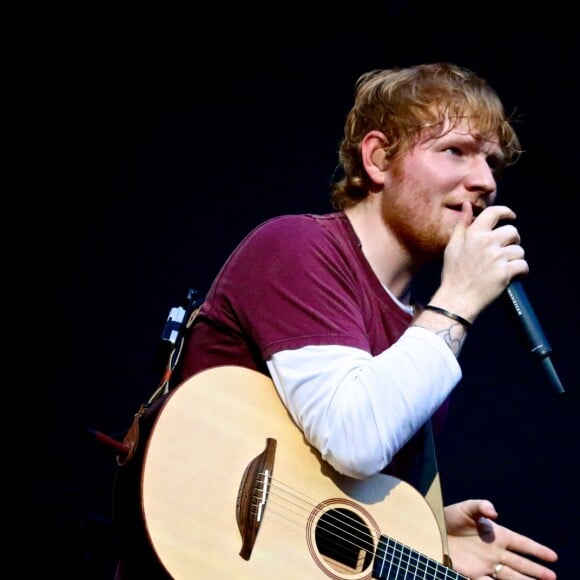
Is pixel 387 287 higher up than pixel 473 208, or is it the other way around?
pixel 473 208

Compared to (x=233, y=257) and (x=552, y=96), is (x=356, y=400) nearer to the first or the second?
(x=233, y=257)

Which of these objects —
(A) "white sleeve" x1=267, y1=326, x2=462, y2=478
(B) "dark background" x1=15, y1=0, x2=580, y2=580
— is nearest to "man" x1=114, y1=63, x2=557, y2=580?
(A) "white sleeve" x1=267, y1=326, x2=462, y2=478

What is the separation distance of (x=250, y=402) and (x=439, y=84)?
3.07 ft

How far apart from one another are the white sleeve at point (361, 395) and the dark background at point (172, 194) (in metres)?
1.11

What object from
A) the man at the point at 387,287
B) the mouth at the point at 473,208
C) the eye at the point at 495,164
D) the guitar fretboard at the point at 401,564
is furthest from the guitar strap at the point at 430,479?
the eye at the point at 495,164

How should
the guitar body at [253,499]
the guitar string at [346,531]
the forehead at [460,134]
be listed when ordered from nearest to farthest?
the guitar body at [253,499] → the guitar string at [346,531] → the forehead at [460,134]

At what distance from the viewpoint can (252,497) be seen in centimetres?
118

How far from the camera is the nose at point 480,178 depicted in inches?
60.9

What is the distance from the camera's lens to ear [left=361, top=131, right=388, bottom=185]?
166 cm

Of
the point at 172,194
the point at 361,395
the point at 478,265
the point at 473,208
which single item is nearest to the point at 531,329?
the point at 478,265

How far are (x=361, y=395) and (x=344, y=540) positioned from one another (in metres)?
0.30

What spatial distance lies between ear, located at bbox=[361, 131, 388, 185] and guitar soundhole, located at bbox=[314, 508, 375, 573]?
77 centimetres

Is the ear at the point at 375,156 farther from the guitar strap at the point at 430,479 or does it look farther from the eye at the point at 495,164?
the guitar strap at the point at 430,479

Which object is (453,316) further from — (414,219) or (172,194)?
(172,194)
